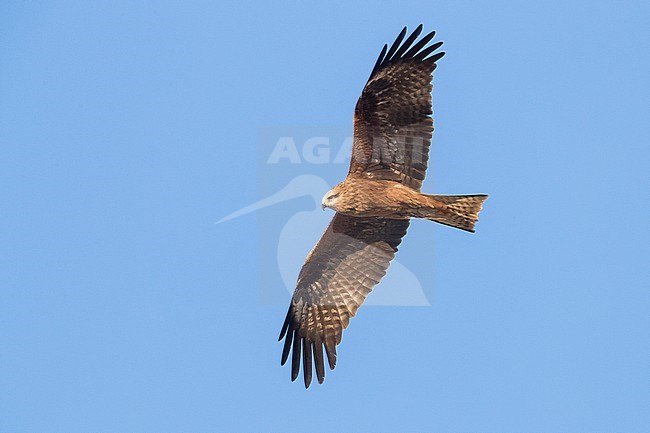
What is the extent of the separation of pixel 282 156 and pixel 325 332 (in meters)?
2.26

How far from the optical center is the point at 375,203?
11.8 m

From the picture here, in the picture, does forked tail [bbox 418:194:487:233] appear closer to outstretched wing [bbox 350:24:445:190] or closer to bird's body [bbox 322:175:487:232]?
bird's body [bbox 322:175:487:232]

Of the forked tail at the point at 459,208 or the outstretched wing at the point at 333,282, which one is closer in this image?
the forked tail at the point at 459,208

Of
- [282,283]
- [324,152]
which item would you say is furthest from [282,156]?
[282,283]

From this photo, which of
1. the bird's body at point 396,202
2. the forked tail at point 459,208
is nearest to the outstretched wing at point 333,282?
the bird's body at point 396,202

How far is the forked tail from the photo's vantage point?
11.6 meters

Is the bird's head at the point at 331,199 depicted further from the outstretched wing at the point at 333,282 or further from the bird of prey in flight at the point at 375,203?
the outstretched wing at the point at 333,282

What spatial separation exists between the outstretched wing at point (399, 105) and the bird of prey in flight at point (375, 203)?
0.04 ft

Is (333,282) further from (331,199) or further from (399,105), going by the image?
(399,105)

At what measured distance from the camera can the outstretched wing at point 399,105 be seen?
37.7 ft

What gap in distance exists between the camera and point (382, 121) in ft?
38.1

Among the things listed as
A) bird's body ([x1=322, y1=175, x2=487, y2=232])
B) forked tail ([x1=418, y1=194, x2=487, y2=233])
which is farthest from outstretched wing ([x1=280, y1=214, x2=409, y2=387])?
forked tail ([x1=418, y1=194, x2=487, y2=233])

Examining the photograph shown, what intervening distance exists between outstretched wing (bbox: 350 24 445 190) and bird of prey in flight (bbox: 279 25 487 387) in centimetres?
1

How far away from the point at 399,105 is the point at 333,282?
2.55m
